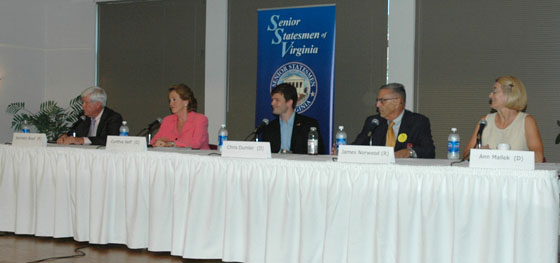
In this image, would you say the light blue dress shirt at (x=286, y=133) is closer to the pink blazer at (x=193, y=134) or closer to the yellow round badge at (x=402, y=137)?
the pink blazer at (x=193, y=134)

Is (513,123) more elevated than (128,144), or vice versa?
(513,123)

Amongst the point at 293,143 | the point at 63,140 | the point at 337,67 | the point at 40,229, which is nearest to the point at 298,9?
the point at 337,67

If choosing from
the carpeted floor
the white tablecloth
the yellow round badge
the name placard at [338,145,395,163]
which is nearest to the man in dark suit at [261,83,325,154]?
the yellow round badge

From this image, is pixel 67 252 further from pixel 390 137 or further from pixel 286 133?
pixel 390 137

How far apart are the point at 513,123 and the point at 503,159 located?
1.17 metres

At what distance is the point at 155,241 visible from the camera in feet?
11.4

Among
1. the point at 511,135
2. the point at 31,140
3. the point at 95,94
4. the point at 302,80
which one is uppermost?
the point at 302,80

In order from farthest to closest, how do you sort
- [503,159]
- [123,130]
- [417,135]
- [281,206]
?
[123,130]
[417,135]
[281,206]
[503,159]

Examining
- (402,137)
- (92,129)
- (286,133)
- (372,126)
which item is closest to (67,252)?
(92,129)

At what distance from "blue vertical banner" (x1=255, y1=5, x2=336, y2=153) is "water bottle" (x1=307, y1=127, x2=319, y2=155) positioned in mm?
2080

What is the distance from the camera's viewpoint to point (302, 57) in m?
6.54

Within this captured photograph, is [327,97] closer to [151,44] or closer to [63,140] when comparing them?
[151,44]

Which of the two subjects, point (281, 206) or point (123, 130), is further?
point (123, 130)

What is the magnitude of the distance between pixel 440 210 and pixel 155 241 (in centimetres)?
167
